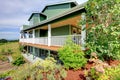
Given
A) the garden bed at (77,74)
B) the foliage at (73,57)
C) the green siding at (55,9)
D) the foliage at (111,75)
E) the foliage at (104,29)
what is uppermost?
the green siding at (55,9)

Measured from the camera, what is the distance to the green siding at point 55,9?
85.6ft

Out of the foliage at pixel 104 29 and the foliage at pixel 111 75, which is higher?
the foliage at pixel 104 29

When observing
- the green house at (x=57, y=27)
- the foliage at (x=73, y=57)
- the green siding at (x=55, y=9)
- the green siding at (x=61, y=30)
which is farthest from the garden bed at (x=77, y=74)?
the green siding at (x=55, y=9)

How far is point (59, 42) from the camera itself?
51.8 feet

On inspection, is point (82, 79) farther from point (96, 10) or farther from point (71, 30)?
point (71, 30)

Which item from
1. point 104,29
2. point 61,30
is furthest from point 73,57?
point 61,30

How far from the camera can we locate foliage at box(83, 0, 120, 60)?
9.36m

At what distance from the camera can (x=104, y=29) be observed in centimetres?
938

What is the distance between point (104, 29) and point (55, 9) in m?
18.9

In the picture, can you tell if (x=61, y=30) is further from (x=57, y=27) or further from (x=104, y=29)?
(x=104, y=29)

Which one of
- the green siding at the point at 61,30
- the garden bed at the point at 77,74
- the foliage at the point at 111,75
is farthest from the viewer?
the green siding at the point at 61,30

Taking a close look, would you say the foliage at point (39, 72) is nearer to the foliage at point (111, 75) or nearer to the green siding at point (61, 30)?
the foliage at point (111, 75)

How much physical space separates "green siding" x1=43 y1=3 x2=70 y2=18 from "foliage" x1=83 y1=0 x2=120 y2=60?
16.1 meters

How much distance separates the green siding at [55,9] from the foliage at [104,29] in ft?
52.8
